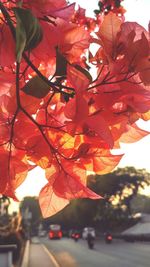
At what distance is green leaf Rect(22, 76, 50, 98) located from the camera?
2.94ft

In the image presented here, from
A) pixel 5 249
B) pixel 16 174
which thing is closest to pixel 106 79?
pixel 16 174

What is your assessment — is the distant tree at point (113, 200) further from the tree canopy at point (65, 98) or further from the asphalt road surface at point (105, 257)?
the tree canopy at point (65, 98)

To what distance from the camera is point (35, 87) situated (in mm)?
898

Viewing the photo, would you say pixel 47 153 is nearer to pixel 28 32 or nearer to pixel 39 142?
pixel 39 142

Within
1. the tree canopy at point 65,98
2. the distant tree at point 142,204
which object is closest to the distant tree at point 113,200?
the distant tree at point 142,204

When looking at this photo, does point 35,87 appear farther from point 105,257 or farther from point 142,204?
point 142,204

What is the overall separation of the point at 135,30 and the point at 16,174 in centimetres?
42

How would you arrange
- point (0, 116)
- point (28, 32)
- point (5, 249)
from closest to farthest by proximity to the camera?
point (28, 32) < point (0, 116) < point (5, 249)

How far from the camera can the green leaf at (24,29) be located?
0.76 metres

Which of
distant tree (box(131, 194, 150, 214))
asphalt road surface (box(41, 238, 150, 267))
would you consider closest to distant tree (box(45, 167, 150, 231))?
distant tree (box(131, 194, 150, 214))

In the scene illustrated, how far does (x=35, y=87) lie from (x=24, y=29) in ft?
0.49

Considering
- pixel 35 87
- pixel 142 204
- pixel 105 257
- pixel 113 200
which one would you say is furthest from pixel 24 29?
pixel 142 204

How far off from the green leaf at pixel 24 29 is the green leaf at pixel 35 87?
9 cm

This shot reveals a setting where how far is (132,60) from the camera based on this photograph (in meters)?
0.94
